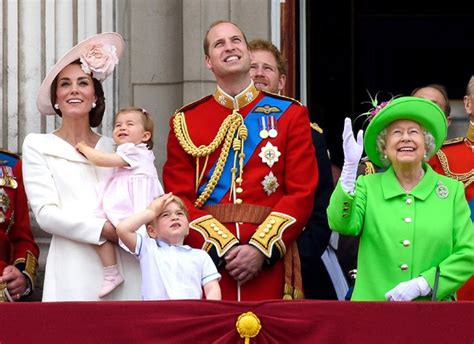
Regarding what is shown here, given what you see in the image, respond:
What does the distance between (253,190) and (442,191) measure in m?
0.87

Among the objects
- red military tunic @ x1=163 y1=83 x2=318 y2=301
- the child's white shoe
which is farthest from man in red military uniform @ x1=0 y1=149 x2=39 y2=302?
red military tunic @ x1=163 y1=83 x2=318 y2=301

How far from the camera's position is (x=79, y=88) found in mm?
9109

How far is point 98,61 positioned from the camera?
9133 mm

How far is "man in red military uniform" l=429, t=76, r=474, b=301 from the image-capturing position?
9.35 metres

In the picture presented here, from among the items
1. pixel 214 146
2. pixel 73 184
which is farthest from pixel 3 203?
pixel 214 146

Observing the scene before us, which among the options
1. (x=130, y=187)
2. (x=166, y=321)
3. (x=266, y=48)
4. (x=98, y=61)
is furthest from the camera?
(x=266, y=48)

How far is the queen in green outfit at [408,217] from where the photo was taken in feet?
27.7

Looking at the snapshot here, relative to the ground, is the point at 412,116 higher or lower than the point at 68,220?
higher

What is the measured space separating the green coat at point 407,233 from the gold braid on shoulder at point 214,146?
70cm

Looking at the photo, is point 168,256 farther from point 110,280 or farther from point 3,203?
point 3,203

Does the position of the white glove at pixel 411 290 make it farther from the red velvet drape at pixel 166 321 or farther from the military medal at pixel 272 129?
the military medal at pixel 272 129

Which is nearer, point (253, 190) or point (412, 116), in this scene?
point (412, 116)

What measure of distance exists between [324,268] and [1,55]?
2448mm

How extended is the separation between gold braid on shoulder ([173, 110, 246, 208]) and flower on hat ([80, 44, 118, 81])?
1.46ft
